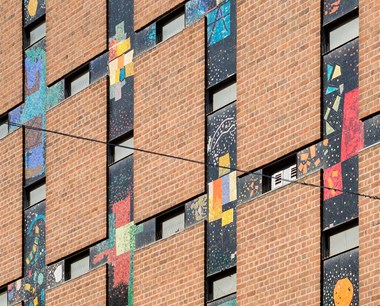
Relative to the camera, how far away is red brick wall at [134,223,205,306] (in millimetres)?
34031

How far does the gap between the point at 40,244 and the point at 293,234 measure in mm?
9023

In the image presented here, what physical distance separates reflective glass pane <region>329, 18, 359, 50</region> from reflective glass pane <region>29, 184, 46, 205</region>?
969 centimetres

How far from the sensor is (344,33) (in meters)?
31.7

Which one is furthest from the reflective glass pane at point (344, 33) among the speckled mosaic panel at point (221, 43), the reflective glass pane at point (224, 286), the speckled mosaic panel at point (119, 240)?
the speckled mosaic panel at point (119, 240)

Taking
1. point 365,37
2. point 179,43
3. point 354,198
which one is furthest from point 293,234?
point 179,43

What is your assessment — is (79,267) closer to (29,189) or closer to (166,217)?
(29,189)

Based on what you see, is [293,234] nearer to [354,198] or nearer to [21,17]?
[354,198]

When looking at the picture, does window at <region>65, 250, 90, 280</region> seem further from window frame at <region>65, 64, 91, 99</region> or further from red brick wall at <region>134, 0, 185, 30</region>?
red brick wall at <region>134, 0, 185, 30</region>

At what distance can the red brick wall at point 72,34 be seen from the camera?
127 feet

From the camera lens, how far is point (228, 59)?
34.5 meters

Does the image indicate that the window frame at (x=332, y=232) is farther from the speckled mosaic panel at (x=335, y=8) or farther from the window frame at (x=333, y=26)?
the speckled mosaic panel at (x=335, y=8)

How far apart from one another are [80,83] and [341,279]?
10.6 m

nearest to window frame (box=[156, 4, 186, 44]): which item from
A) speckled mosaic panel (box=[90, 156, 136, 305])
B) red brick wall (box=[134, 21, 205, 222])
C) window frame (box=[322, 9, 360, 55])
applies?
red brick wall (box=[134, 21, 205, 222])

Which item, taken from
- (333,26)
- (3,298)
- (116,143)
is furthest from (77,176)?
(333,26)
